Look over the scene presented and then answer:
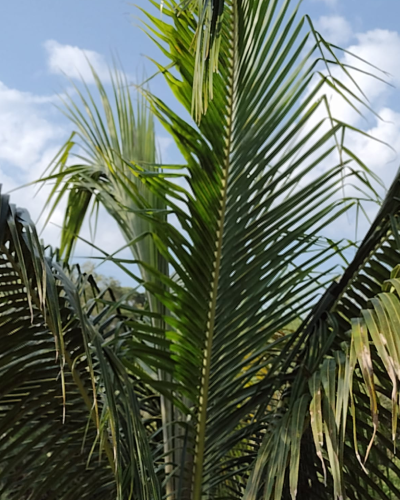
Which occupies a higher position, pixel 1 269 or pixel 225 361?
pixel 1 269

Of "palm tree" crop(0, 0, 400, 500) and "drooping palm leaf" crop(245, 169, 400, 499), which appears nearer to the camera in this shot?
"drooping palm leaf" crop(245, 169, 400, 499)

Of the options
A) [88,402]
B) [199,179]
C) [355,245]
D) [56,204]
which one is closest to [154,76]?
[199,179]

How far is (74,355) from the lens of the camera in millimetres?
1280

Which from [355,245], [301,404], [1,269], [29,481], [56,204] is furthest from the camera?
[56,204]

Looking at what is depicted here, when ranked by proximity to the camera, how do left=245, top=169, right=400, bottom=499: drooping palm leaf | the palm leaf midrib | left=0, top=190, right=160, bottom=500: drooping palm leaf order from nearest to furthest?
left=245, top=169, right=400, bottom=499: drooping palm leaf → left=0, top=190, right=160, bottom=500: drooping palm leaf → the palm leaf midrib

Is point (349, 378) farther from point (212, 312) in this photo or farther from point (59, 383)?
point (59, 383)

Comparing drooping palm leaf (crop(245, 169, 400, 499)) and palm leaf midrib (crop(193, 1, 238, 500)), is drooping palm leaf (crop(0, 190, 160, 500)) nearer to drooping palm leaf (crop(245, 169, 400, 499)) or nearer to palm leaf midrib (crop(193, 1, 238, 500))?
palm leaf midrib (crop(193, 1, 238, 500))

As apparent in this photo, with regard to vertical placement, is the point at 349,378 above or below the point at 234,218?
below

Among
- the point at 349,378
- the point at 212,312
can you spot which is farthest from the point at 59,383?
the point at 349,378

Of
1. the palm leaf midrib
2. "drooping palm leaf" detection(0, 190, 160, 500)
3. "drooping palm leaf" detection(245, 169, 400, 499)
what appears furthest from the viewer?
the palm leaf midrib

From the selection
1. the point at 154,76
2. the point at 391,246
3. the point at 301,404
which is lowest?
the point at 301,404

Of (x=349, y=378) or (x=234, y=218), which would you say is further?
(x=234, y=218)

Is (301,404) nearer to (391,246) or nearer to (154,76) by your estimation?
(391,246)

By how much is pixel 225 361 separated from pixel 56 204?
40.9 inches
